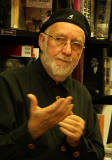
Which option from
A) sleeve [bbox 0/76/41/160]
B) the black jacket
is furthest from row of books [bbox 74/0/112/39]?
sleeve [bbox 0/76/41/160]

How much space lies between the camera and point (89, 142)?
1.21 m

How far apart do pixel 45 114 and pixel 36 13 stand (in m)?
0.74

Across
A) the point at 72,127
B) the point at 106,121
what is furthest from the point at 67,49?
the point at 106,121

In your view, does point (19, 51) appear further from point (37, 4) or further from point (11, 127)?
point (11, 127)

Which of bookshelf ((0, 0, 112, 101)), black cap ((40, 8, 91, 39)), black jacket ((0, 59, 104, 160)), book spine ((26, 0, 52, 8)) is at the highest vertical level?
book spine ((26, 0, 52, 8))

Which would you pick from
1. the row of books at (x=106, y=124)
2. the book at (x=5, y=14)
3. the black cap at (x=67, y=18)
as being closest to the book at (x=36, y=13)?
the book at (x=5, y=14)

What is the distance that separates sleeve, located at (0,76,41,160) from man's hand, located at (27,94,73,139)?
3cm

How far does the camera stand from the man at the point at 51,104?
0.97 meters

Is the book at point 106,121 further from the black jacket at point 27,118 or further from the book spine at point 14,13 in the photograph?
the book spine at point 14,13

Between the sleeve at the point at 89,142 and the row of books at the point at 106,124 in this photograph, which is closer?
the sleeve at the point at 89,142

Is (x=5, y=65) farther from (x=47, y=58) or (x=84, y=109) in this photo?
(x=84, y=109)

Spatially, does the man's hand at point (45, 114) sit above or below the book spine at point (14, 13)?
below

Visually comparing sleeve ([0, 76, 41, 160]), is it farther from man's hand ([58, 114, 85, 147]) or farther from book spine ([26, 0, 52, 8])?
book spine ([26, 0, 52, 8])

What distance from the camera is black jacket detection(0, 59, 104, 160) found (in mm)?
980
